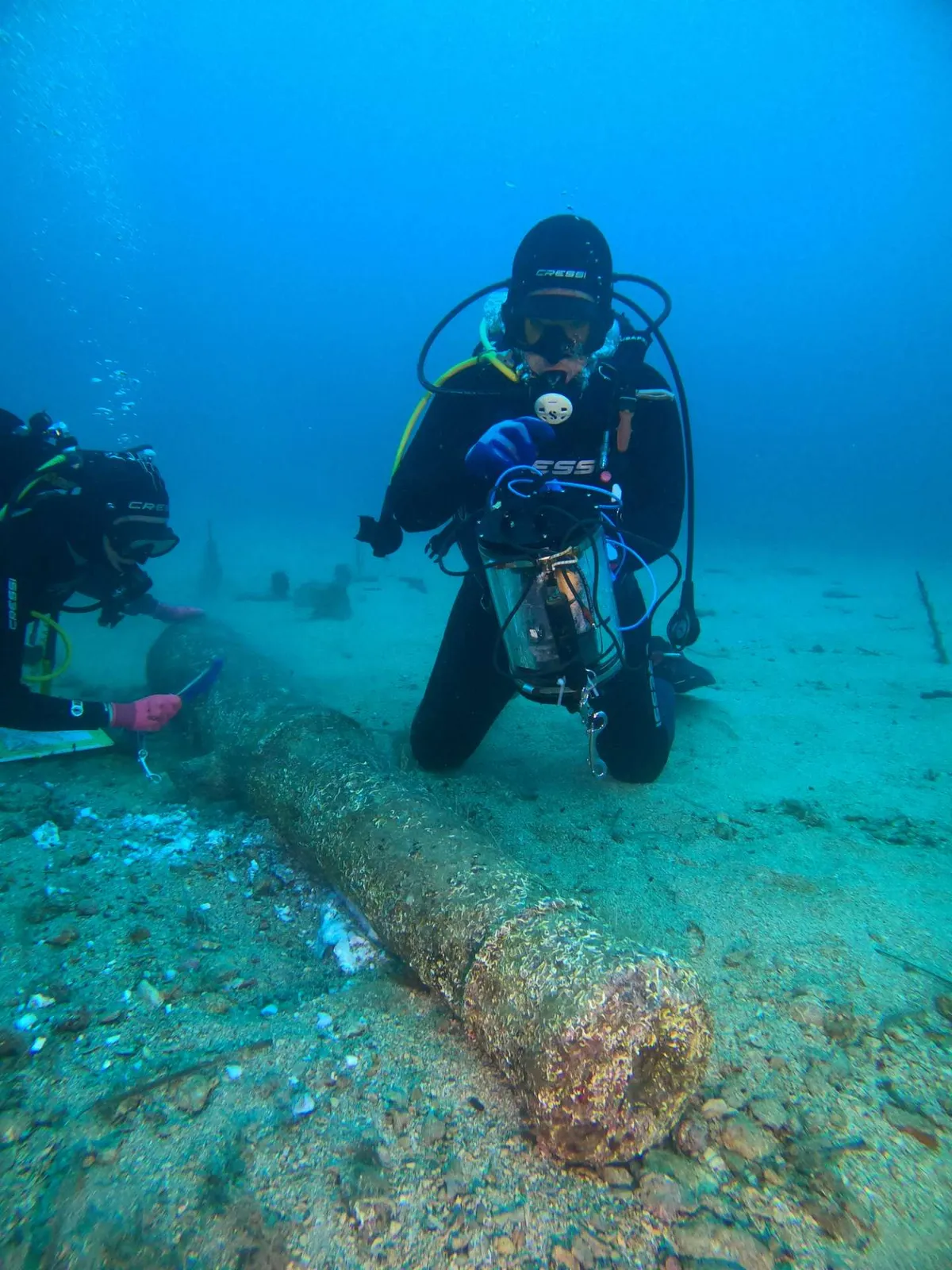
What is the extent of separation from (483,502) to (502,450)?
977 millimetres

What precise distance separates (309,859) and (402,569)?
14500 mm

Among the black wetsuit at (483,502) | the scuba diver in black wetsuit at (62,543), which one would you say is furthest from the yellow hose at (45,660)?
the black wetsuit at (483,502)

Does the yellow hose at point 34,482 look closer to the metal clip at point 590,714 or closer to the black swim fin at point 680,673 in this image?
the metal clip at point 590,714

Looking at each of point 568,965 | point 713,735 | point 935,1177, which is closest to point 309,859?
point 568,965

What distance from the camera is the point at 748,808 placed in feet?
12.9

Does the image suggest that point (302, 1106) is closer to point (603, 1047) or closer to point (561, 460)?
point (603, 1047)

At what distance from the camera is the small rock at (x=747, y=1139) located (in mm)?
1738

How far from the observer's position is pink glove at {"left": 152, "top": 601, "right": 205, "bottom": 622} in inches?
275

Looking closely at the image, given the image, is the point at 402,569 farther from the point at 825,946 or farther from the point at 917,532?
the point at 917,532

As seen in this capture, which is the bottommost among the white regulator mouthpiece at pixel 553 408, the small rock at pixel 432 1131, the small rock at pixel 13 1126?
the small rock at pixel 13 1126

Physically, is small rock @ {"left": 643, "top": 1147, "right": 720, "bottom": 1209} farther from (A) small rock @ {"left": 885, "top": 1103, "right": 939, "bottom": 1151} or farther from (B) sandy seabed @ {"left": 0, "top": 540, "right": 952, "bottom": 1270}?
(A) small rock @ {"left": 885, "top": 1103, "right": 939, "bottom": 1151}

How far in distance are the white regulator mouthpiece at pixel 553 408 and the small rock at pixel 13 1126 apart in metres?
3.51

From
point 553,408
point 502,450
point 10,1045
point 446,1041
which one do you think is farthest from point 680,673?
point 10,1045

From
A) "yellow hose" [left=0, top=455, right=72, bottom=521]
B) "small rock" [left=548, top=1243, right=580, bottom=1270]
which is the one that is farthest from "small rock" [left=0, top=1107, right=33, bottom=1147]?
"yellow hose" [left=0, top=455, right=72, bottom=521]
